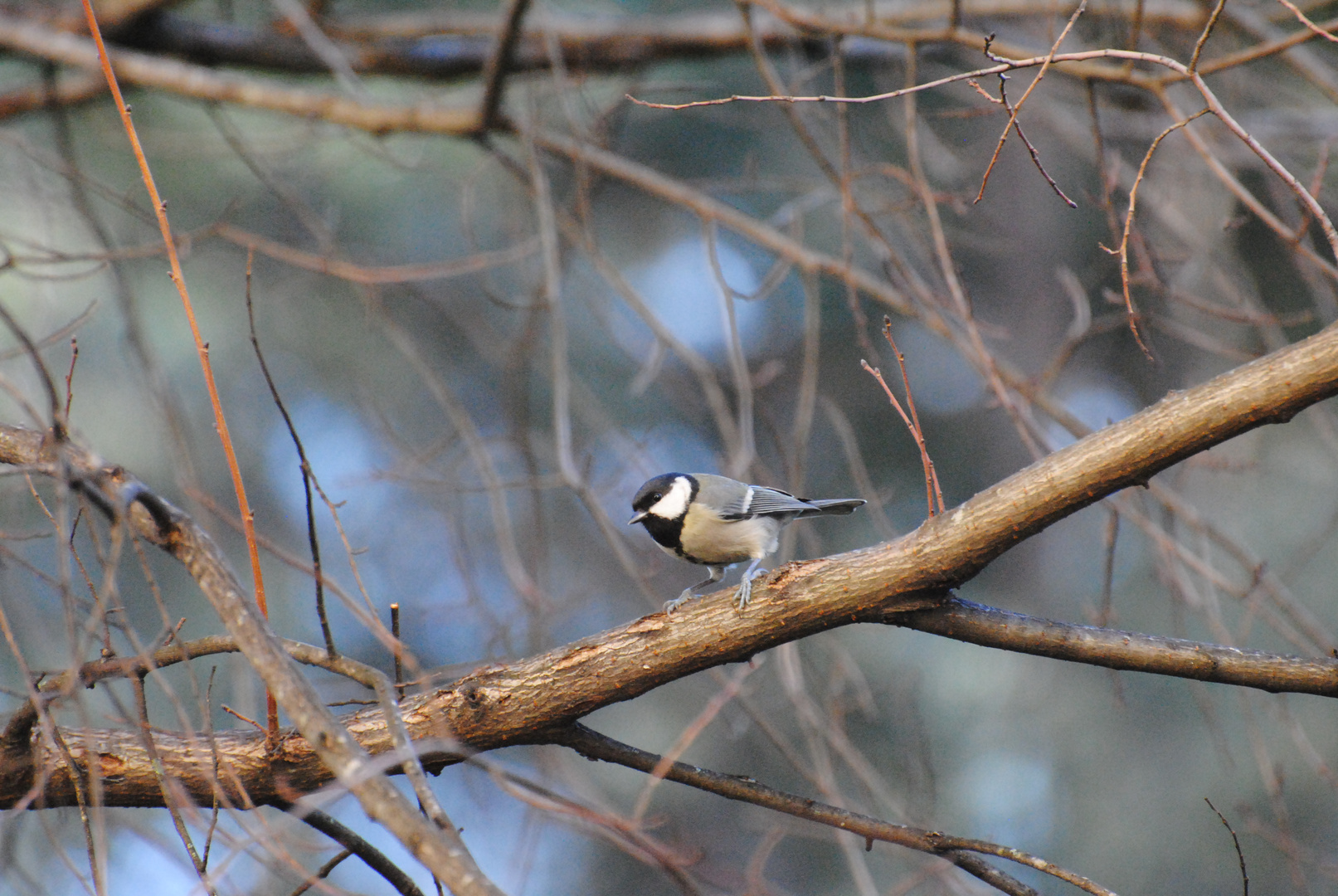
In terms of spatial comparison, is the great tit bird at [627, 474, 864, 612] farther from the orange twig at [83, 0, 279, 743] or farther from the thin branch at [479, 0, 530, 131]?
the thin branch at [479, 0, 530, 131]

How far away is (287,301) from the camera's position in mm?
5918

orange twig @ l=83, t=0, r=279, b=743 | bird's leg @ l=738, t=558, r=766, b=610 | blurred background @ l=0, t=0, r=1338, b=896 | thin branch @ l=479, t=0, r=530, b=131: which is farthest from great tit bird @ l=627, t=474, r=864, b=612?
thin branch @ l=479, t=0, r=530, b=131

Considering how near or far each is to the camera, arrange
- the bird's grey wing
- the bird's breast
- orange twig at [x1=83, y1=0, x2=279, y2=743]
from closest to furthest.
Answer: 1. orange twig at [x1=83, y1=0, x2=279, y2=743]
2. the bird's breast
3. the bird's grey wing

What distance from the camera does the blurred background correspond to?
4.04m

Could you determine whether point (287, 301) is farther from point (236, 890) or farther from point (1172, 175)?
point (236, 890)

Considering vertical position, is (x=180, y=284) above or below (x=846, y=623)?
above

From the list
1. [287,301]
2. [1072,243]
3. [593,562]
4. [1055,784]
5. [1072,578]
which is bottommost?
[1055,784]

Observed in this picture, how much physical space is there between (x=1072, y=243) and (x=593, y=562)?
11.7 ft

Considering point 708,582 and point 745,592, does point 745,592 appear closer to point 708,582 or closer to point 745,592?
point 745,592

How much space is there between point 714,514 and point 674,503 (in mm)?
141

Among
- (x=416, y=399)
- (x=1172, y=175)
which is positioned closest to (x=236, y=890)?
(x=1172, y=175)

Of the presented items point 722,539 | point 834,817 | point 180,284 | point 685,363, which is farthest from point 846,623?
point 685,363

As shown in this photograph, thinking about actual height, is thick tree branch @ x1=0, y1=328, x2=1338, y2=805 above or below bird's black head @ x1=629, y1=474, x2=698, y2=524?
below

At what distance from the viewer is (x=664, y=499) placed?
316cm
